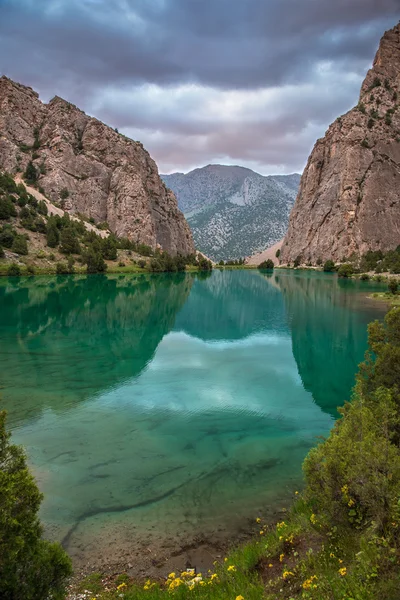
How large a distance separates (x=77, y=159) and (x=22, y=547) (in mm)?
166689

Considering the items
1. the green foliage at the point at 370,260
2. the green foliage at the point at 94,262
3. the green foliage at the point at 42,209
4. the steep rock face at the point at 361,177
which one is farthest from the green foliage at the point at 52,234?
the steep rock face at the point at 361,177

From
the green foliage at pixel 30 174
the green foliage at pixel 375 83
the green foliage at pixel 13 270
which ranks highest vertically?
the green foliage at pixel 375 83

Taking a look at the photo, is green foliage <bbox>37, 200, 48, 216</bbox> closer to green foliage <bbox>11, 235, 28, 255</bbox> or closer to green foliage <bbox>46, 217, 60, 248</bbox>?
green foliage <bbox>46, 217, 60, 248</bbox>

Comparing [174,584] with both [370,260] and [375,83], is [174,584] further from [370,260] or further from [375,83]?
[375,83]

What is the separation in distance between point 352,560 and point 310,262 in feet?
540

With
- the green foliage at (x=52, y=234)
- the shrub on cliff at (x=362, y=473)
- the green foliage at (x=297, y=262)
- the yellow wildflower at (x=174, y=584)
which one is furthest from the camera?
the green foliage at (x=297, y=262)

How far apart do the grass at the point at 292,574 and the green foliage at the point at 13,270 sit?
87793mm

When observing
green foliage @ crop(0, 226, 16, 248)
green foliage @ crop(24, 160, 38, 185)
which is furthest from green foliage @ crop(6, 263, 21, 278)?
green foliage @ crop(24, 160, 38, 185)

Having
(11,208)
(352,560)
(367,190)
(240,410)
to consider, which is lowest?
(240,410)

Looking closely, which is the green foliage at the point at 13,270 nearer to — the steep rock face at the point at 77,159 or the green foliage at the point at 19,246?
the green foliage at the point at 19,246

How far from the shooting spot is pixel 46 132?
152 meters

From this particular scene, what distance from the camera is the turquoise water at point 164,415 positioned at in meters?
9.80

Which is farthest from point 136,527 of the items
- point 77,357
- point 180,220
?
point 180,220

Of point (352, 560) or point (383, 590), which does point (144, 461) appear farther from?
point (383, 590)
